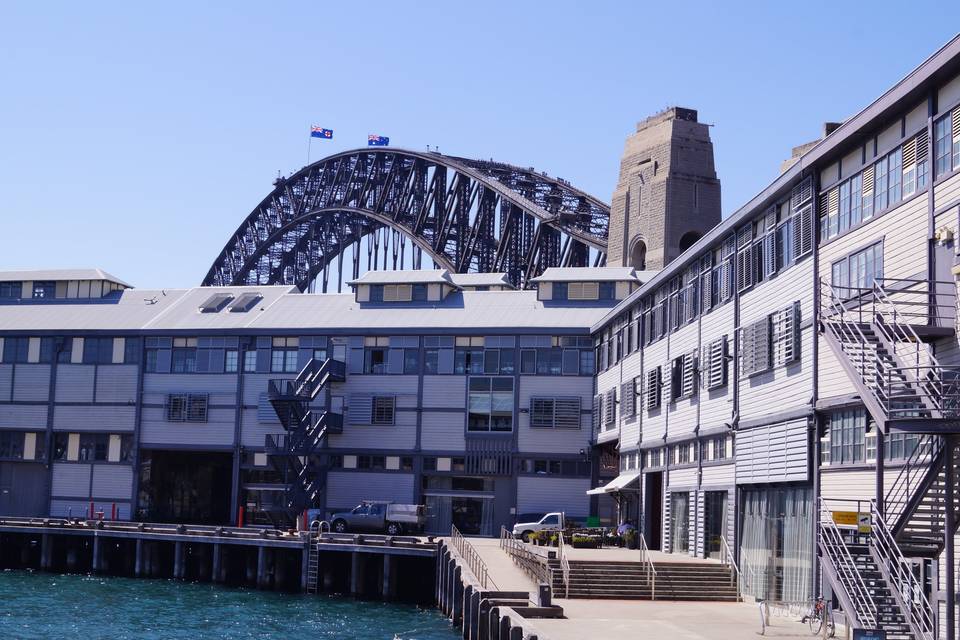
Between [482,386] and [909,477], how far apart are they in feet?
140

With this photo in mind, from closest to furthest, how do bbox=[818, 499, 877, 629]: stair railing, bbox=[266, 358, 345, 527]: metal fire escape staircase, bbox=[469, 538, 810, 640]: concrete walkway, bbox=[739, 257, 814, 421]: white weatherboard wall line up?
bbox=[818, 499, 877, 629]: stair railing
bbox=[469, 538, 810, 640]: concrete walkway
bbox=[739, 257, 814, 421]: white weatherboard wall
bbox=[266, 358, 345, 527]: metal fire escape staircase

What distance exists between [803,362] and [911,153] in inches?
295

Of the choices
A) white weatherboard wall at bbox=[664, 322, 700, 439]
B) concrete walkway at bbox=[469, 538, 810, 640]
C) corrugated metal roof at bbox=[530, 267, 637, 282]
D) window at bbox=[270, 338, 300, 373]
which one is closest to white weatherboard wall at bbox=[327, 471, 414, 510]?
window at bbox=[270, 338, 300, 373]

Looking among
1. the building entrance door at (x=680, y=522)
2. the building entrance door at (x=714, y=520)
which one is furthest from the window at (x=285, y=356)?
the building entrance door at (x=714, y=520)

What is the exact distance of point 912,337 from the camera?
27.0m

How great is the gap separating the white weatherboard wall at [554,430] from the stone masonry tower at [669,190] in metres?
9.42

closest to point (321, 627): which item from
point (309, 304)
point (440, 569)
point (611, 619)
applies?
point (440, 569)

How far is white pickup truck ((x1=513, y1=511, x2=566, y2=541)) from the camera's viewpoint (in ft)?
199

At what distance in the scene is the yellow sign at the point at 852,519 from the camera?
2679 cm

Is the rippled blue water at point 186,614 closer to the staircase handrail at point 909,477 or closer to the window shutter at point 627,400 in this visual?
the window shutter at point 627,400

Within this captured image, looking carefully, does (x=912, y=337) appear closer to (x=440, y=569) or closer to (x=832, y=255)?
(x=832, y=255)

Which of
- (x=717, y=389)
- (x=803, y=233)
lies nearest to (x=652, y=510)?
(x=717, y=389)

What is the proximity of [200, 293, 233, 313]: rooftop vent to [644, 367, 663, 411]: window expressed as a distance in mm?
31026

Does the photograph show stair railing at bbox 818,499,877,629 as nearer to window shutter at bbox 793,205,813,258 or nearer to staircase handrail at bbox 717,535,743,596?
window shutter at bbox 793,205,813,258
